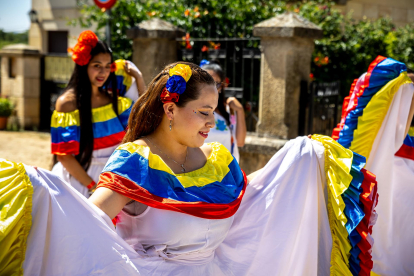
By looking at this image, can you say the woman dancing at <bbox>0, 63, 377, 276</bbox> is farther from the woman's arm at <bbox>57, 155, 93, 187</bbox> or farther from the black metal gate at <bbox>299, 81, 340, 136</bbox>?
the black metal gate at <bbox>299, 81, 340, 136</bbox>

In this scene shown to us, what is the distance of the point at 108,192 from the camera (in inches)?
75.8

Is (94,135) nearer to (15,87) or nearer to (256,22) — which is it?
(256,22)

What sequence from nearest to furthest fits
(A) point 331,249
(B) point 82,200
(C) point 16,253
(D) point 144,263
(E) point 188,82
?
(C) point 16,253, (B) point 82,200, (D) point 144,263, (E) point 188,82, (A) point 331,249

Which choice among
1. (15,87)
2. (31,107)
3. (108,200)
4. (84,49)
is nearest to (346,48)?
(84,49)

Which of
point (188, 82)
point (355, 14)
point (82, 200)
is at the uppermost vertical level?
point (355, 14)

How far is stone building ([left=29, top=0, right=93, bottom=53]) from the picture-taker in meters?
14.2

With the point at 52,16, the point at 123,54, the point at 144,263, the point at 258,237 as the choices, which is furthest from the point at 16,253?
the point at 52,16

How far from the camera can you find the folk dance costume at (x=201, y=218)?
1.75 metres

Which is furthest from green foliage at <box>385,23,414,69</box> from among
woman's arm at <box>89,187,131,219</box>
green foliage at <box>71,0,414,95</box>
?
woman's arm at <box>89,187,131,219</box>

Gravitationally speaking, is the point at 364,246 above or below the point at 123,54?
below

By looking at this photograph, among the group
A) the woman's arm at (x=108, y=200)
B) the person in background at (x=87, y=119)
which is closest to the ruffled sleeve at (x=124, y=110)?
the person in background at (x=87, y=119)

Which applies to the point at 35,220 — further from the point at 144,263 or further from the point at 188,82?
the point at 188,82

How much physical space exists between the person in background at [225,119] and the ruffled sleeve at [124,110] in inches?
30.4

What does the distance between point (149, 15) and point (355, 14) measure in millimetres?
6097
